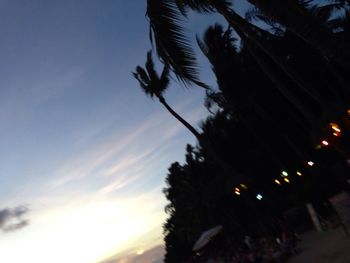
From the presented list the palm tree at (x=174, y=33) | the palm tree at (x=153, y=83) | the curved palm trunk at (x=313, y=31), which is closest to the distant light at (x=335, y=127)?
the palm tree at (x=174, y=33)

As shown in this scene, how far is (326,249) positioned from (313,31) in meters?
12.0

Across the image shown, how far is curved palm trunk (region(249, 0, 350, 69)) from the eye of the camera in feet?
11.4

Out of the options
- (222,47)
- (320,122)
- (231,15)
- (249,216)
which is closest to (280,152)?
(249,216)

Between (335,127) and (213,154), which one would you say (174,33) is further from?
(213,154)

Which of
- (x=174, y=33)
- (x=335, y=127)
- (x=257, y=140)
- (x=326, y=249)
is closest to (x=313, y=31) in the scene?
(x=174, y=33)

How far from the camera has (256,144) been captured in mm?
34969

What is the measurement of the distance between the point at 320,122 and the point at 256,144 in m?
25.1

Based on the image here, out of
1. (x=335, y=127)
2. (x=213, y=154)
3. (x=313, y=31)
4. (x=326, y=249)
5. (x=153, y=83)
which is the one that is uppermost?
(x=153, y=83)

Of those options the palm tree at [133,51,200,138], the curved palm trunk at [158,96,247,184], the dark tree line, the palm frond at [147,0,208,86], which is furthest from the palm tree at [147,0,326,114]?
the palm tree at [133,51,200,138]

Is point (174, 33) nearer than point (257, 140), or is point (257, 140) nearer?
point (174, 33)

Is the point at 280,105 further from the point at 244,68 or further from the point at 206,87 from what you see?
the point at 206,87

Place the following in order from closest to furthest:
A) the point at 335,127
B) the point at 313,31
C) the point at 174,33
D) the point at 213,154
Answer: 1. the point at 313,31
2. the point at 174,33
3. the point at 335,127
4. the point at 213,154

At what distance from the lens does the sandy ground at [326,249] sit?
39.9 ft

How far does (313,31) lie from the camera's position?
139 inches
